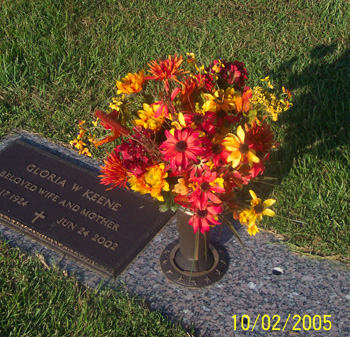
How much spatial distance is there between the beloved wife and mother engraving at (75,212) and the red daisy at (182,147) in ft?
3.31

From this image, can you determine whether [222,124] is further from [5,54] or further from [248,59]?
[5,54]

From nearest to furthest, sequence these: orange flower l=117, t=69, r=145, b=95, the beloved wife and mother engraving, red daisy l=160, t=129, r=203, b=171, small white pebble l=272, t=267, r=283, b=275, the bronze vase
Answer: red daisy l=160, t=129, r=203, b=171 < orange flower l=117, t=69, r=145, b=95 < the bronze vase < small white pebble l=272, t=267, r=283, b=275 < the beloved wife and mother engraving

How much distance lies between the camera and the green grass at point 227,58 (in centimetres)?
304

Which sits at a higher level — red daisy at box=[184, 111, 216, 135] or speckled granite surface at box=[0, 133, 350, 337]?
red daisy at box=[184, 111, 216, 135]

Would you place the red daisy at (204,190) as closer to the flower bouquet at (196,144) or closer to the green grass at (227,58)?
the flower bouquet at (196,144)

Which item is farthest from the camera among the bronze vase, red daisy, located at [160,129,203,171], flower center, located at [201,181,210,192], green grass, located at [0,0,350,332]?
green grass, located at [0,0,350,332]

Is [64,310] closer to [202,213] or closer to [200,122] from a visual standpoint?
[202,213]

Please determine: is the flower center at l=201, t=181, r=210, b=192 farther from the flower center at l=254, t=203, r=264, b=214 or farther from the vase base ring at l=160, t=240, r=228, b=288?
the vase base ring at l=160, t=240, r=228, b=288

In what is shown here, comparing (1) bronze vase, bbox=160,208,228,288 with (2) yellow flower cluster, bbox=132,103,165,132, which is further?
(1) bronze vase, bbox=160,208,228,288

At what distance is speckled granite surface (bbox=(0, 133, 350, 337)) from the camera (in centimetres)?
245

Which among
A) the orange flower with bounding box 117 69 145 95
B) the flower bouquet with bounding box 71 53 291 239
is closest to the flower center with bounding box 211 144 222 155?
the flower bouquet with bounding box 71 53 291 239
